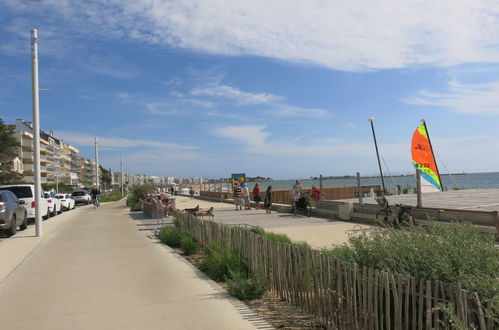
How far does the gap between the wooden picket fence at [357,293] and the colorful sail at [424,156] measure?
17963 millimetres

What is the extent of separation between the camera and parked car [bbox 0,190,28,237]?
1409 cm

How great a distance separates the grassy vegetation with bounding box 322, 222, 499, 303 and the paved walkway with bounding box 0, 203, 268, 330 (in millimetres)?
1543

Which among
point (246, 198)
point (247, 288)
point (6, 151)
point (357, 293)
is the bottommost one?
point (247, 288)

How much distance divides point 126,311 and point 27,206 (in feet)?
50.5

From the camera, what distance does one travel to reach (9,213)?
14484 mm

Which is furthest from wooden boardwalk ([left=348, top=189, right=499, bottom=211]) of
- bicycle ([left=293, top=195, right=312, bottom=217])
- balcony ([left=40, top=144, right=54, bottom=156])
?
balcony ([left=40, top=144, right=54, bottom=156])

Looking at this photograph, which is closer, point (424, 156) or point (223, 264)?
point (223, 264)

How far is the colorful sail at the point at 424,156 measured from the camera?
22.7 m

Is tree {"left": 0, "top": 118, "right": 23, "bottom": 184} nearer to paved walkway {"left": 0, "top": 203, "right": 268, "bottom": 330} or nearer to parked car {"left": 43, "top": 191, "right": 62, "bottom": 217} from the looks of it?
parked car {"left": 43, "top": 191, "right": 62, "bottom": 217}

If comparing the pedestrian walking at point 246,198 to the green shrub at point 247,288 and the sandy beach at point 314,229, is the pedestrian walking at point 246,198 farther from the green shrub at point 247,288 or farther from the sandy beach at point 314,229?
the green shrub at point 247,288

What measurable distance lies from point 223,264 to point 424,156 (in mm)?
18545

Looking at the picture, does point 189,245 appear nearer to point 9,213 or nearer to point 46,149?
point 9,213

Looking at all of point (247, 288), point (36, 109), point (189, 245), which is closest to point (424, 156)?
point (189, 245)

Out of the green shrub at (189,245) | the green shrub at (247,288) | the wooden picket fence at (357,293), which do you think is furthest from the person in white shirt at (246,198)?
the green shrub at (247,288)
